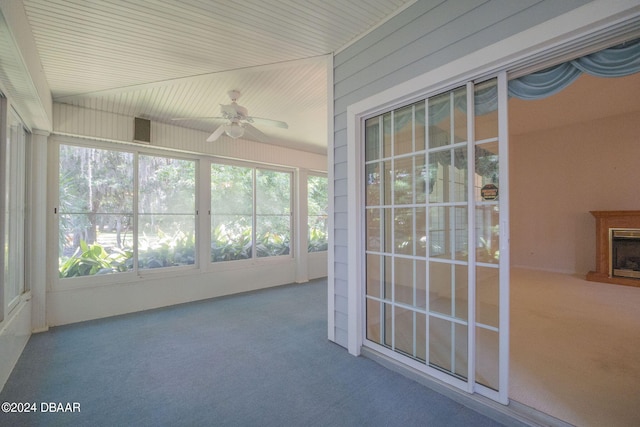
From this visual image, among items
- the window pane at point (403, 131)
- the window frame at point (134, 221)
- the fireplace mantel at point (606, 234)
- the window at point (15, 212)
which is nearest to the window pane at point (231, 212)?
the window frame at point (134, 221)

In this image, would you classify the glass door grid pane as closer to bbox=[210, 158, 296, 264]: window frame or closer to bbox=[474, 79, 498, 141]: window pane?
bbox=[474, 79, 498, 141]: window pane

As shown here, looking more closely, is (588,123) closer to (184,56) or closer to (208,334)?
(184,56)

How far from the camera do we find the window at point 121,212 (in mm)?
3721

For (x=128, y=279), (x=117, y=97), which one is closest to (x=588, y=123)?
(x=117, y=97)

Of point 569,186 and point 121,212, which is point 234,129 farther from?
point 569,186

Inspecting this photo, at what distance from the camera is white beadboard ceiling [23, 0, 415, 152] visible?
6.84 ft

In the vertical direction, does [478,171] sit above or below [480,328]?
above

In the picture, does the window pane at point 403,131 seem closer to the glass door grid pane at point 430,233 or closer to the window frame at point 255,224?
the glass door grid pane at point 430,233

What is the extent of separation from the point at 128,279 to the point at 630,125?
29.6 ft

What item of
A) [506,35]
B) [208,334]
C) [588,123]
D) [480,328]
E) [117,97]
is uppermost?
[588,123]

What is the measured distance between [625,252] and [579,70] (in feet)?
18.8

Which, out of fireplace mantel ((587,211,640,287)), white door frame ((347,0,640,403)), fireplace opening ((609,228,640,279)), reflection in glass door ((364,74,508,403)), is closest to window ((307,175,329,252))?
white door frame ((347,0,640,403))

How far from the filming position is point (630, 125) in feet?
17.7

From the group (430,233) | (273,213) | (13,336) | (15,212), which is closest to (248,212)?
(273,213)
